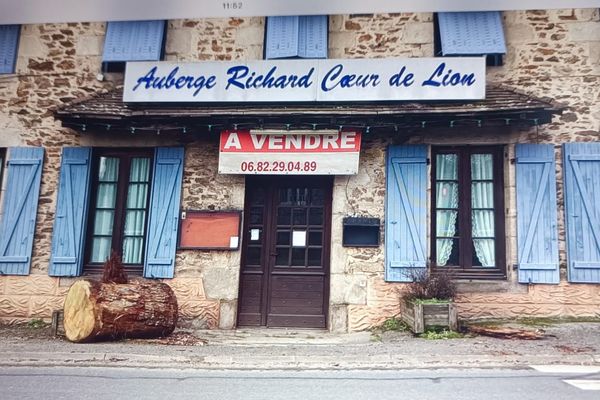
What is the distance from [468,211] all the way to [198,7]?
6.28 meters

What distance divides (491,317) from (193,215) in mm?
5048

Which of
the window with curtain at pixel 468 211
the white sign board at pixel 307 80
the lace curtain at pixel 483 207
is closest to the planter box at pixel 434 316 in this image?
the window with curtain at pixel 468 211

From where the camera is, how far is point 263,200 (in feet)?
26.5

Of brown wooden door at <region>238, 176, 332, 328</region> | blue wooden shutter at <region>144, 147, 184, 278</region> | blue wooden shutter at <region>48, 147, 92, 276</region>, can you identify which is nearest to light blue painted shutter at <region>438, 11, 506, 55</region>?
brown wooden door at <region>238, 176, 332, 328</region>

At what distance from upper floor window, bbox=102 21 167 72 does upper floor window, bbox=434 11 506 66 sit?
500cm

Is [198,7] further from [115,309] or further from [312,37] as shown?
[312,37]

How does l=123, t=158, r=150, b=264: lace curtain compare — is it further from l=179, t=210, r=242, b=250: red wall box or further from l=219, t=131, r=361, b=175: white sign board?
l=219, t=131, r=361, b=175: white sign board

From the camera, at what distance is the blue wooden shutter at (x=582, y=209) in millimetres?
7121

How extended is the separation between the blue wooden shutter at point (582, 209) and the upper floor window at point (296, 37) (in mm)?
4442

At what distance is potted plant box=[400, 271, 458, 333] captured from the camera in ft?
21.2

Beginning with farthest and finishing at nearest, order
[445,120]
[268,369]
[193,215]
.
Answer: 1. [193,215]
2. [445,120]
3. [268,369]

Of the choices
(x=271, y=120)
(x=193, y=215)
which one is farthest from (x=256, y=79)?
(x=193, y=215)

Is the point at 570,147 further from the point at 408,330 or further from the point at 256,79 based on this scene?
the point at 256,79

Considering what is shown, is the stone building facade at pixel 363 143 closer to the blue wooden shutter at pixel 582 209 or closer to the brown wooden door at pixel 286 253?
the blue wooden shutter at pixel 582 209
